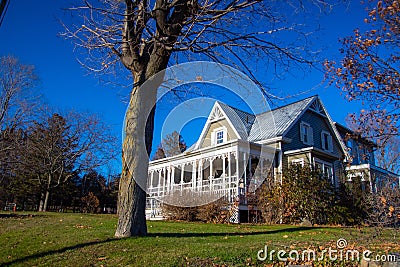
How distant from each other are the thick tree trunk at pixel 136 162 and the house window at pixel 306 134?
14.8 metres

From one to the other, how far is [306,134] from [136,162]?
15.9 metres

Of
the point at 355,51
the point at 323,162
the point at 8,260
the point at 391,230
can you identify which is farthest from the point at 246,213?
the point at 8,260

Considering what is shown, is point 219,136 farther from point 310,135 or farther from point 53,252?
point 53,252

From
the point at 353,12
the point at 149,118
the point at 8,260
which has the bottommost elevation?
the point at 8,260

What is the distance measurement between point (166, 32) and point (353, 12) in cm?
398

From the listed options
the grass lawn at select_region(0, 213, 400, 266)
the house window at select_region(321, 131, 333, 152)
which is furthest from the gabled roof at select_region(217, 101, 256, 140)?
the grass lawn at select_region(0, 213, 400, 266)

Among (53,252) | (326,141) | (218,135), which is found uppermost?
(218,135)

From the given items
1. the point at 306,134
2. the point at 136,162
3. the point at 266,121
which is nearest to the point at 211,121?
the point at 266,121

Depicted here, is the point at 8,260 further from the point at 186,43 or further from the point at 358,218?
the point at 358,218

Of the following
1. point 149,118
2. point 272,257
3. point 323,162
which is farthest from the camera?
point 323,162

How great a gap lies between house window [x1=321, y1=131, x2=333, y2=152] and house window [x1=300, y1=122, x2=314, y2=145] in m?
1.28

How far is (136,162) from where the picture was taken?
6.87 meters

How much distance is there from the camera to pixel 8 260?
539 cm

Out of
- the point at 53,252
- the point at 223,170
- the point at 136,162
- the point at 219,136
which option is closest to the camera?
the point at 53,252
